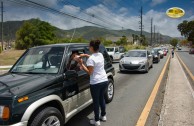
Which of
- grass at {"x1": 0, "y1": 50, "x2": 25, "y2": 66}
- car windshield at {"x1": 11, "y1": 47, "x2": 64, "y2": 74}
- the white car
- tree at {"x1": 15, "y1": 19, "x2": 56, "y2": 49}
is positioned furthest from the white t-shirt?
tree at {"x1": 15, "y1": 19, "x2": 56, "y2": 49}

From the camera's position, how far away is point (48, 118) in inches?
153

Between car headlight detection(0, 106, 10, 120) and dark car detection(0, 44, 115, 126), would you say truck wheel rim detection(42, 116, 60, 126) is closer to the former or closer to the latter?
dark car detection(0, 44, 115, 126)

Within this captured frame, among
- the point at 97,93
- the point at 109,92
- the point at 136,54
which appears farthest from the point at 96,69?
the point at 136,54

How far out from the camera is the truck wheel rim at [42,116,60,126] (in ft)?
12.7

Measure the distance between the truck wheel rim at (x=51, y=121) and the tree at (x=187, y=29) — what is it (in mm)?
84659

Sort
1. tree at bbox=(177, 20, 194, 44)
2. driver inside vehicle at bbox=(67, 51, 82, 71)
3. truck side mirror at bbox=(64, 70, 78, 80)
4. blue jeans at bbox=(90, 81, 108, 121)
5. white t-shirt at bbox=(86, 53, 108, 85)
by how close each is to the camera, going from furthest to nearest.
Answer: tree at bbox=(177, 20, 194, 44)
driver inside vehicle at bbox=(67, 51, 82, 71)
blue jeans at bbox=(90, 81, 108, 121)
white t-shirt at bbox=(86, 53, 108, 85)
truck side mirror at bbox=(64, 70, 78, 80)

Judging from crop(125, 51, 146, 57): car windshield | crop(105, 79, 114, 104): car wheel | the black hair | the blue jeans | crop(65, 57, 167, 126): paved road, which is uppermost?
the black hair

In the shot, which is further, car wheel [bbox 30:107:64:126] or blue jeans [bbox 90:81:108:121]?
blue jeans [bbox 90:81:108:121]

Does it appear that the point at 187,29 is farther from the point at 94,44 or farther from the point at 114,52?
the point at 94,44

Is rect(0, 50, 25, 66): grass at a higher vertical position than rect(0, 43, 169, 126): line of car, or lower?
lower

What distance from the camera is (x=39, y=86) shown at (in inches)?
153

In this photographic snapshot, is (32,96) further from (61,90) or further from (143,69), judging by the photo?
(143,69)

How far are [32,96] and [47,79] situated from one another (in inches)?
23.2

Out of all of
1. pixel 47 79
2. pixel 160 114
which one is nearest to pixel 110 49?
pixel 160 114
